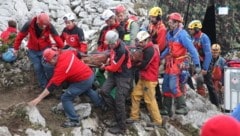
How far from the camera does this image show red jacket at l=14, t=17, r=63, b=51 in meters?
10.3

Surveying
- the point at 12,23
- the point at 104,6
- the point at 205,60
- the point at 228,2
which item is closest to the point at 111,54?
the point at 205,60

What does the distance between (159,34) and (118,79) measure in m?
1.51

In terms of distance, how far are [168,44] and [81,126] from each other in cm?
253

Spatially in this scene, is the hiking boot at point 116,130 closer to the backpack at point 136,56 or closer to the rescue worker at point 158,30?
the backpack at point 136,56

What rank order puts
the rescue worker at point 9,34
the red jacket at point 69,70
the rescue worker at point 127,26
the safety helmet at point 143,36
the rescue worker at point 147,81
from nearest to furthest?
the red jacket at point 69,70, the safety helmet at point 143,36, the rescue worker at point 147,81, the rescue worker at point 127,26, the rescue worker at point 9,34

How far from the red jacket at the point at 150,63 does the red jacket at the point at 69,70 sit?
3.57 feet

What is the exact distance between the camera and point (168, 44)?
393 inches

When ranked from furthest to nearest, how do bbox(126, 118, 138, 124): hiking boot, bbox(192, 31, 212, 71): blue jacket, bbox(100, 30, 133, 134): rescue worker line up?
1. bbox(192, 31, 212, 71): blue jacket
2. bbox(126, 118, 138, 124): hiking boot
3. bbox(100, 30, 133, 134): rescue worker

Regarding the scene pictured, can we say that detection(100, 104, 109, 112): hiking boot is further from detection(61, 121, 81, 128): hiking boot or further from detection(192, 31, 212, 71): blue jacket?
detection(192, 31, 212, 71): blue jacket

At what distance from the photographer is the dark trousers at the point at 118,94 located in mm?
9227

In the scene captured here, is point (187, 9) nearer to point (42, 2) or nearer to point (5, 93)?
point (42, 2)

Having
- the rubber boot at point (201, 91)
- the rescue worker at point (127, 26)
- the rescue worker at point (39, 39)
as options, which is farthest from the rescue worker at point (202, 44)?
the rescue worker at point (39, 39)

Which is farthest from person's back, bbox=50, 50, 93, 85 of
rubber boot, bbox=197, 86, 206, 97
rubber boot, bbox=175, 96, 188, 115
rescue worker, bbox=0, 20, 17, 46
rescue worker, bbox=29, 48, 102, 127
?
rubber boot, bbox=197, 86, 206, 97

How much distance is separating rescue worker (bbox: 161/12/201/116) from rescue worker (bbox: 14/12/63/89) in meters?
2.39
